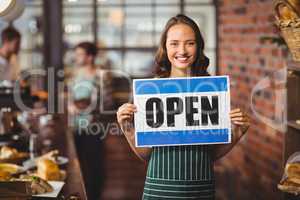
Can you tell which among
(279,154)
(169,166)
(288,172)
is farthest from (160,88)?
(279,154)

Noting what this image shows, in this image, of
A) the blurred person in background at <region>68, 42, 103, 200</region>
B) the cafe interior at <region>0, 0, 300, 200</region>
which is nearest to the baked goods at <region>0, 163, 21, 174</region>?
the cafe interior at <region>0, 0, 300, 200</region>

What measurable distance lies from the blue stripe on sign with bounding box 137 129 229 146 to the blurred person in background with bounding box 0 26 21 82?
11.5ft

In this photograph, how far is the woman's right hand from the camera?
2338 millimetres

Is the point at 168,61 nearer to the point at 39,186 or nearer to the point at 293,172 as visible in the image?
the point at 39,186

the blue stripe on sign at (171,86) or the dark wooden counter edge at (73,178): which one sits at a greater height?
the blue stripe on sign at (171,86)

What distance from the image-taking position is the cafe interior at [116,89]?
320 cm

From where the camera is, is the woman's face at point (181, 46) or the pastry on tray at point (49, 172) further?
the pastry on tray at point (49, 172)

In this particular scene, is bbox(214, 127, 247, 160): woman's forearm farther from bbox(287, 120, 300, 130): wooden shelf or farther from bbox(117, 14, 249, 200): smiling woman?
bbox(287, 120, 300, 130): wooden shelf

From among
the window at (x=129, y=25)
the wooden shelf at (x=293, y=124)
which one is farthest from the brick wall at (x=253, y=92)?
the wooden shelf at (x=293, y=124)

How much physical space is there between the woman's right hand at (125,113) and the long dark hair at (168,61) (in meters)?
0.20

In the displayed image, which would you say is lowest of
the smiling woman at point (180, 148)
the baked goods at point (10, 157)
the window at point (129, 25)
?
the baked goods at point (10, 157)

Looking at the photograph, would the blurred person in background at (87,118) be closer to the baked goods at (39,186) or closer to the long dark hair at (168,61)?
the baked goods at (39,186)

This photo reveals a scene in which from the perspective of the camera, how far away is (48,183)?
2646mm

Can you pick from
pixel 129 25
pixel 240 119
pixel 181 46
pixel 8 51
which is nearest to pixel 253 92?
pixel 129 25
